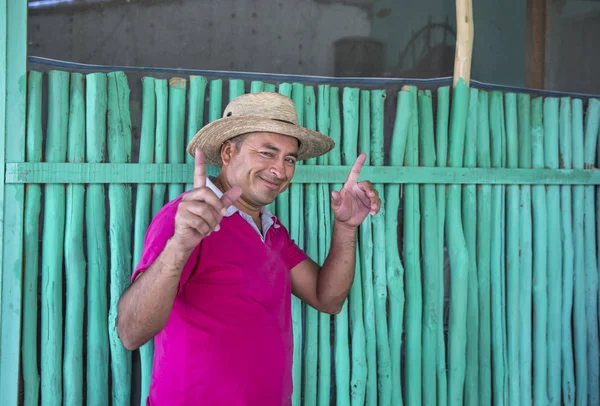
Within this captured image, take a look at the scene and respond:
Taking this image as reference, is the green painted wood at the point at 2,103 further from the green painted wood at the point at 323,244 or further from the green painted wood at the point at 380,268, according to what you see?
the green painted wood at the point at 380,268

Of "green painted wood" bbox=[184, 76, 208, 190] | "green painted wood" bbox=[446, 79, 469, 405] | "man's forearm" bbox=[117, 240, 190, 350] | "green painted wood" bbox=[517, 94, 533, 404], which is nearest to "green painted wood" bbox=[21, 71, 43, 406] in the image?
"green painted wood" bbox=[184, 76, 208, 190]

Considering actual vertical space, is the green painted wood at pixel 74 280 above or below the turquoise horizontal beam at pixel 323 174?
below

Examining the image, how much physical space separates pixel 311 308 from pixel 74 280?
1337mm

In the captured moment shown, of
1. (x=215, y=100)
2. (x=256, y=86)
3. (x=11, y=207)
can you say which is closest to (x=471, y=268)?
(x=256, y=86)

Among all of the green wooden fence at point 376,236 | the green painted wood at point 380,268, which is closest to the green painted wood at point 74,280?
the green wooden fence at point 376,236

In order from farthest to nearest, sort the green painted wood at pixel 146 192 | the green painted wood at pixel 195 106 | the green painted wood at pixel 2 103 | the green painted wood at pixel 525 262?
the green painted wood at pixel 525 262, the green painted wood at pixel 195 106, the green painted wood at pixel 146 192, the green painted wood at pixel 2 103

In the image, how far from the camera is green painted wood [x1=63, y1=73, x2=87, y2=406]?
8.46 ft

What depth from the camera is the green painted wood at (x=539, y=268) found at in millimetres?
3422

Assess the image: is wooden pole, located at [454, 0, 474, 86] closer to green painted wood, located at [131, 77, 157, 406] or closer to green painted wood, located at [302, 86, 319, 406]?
green painted wood, located at [302, 86, 319, 406]

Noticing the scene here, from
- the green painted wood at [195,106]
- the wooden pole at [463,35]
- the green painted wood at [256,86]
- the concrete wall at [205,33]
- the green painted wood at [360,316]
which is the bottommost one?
the green painted wood at [360,316]

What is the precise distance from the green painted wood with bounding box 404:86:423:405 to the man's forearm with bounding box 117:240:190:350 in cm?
182

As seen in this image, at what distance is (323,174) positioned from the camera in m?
2.97

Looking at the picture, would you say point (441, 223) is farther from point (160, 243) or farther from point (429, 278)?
point (160, 243)

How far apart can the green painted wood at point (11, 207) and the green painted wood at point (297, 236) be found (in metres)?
1.45
